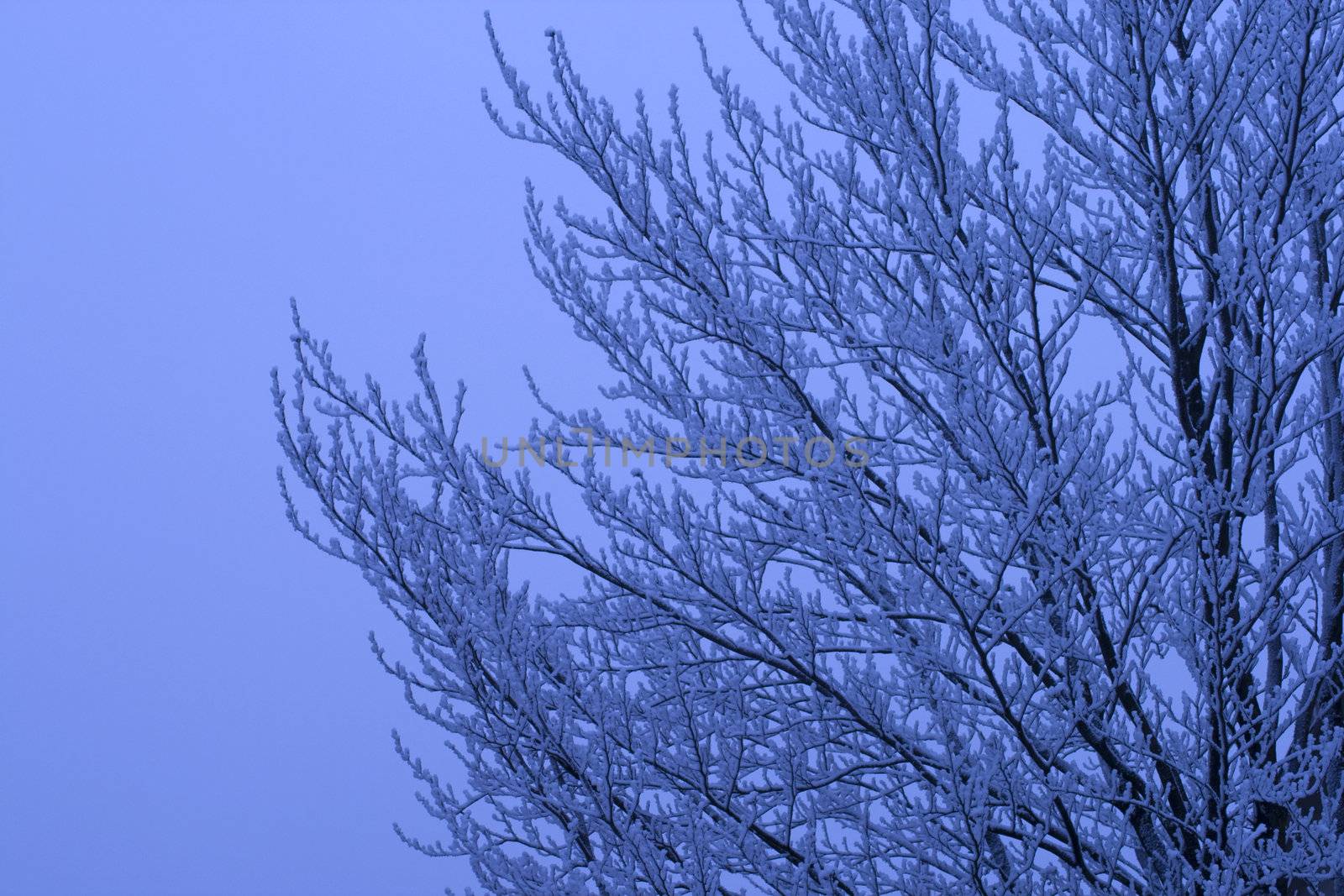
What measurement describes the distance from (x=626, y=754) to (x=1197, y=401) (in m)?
2.14

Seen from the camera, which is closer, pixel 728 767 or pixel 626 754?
pixel 728 767

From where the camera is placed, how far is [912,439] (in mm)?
4168

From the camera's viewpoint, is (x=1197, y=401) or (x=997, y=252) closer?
(x=997, y=252)

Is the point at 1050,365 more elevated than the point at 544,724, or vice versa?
the point at 1050,365

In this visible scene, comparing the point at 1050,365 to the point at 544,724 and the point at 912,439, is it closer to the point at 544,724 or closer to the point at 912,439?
the point at 912,439

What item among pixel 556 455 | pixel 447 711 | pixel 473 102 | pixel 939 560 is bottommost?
pixel 447 711

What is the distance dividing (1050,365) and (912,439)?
76 cm

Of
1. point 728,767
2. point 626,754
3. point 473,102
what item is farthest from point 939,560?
point 473,102

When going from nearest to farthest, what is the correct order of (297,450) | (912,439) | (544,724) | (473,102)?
(544,724)
(297,450)
(912,439)
(473,102)

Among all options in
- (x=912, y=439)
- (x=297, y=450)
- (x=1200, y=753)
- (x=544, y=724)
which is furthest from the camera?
(x=912, y=439)

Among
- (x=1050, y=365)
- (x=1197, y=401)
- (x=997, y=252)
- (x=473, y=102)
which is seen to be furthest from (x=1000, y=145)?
(x=473, y=102)

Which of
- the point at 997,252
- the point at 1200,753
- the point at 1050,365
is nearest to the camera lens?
the point at 997,252

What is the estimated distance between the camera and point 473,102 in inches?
1200

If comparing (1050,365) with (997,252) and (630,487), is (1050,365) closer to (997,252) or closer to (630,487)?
(997,252)
